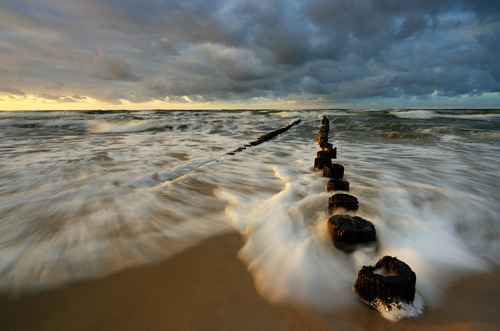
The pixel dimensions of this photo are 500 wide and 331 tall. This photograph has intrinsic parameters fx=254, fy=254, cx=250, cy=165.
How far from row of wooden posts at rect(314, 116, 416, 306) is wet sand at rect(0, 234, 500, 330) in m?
0.11

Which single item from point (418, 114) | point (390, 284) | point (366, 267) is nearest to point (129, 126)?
point (366, 267)

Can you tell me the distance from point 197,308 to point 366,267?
95 centimetres

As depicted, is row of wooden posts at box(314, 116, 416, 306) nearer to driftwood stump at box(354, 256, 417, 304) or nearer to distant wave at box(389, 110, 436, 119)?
driftwood stump at box(354, 256, 417, 304)

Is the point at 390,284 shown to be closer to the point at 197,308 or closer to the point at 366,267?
the point at 366,267

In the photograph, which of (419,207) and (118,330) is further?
(419,207)

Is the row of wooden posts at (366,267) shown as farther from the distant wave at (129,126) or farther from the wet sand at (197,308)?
the distant wave at (129,126)

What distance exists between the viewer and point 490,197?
330 centimetres

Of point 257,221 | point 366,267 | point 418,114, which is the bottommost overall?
point 418,114

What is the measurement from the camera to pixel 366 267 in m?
1.38

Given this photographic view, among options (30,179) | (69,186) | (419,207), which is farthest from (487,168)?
(30,179)

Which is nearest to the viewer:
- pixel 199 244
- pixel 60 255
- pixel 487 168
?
pixel 60 255

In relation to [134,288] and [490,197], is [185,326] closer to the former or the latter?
[134,288]

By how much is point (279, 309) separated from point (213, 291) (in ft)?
1.33

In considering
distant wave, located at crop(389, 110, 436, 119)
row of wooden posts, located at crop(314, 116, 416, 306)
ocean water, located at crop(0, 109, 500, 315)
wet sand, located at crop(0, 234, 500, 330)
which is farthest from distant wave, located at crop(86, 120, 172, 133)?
distant wave, located at crop(389, 110, 436, 119)
